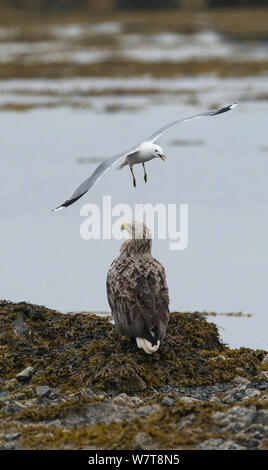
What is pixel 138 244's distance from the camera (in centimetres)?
821

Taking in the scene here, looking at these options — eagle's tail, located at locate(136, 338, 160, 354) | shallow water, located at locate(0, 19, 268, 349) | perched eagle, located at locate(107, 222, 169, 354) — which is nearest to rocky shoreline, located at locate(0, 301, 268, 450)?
eagle's tail, located at locate(136, 338, 160, 354)

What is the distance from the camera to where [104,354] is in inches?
320

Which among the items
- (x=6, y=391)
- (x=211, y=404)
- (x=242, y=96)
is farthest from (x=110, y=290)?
(x=242, y=96)

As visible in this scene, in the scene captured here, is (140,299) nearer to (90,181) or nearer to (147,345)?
(147,345)

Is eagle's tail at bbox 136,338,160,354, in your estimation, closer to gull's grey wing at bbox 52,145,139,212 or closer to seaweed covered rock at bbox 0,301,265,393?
seaweed covered rock at bbox 0,301,265,393

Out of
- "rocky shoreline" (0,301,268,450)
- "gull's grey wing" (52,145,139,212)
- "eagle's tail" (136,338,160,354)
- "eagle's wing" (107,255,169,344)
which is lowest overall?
"rocky shoreline" (0,301,268,450)

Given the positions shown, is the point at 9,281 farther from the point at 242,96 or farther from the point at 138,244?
the point at 242,96

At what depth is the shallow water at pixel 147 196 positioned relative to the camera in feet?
36.1

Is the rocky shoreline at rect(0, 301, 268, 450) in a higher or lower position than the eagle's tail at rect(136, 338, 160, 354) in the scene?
lower

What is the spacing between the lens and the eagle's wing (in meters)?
7.88

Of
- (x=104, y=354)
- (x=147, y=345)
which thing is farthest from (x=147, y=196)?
(x=147, y=345)

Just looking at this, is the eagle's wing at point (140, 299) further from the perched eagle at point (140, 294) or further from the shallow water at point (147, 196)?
the shallow water at point (147, 196)

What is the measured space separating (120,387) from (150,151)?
6.03 feet

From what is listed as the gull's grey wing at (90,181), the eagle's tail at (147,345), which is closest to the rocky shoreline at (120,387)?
the eagle's tail at (147,345)
